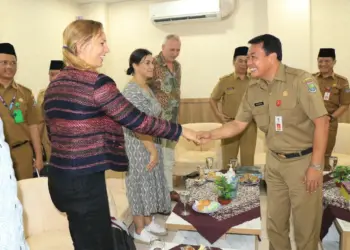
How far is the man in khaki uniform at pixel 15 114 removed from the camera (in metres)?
2.72

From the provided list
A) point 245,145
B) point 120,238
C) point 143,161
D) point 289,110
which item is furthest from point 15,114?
point 245,145

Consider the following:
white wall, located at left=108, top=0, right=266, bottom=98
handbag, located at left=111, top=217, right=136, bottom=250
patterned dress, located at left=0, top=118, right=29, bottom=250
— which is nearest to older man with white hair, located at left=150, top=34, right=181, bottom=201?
handbag, located at left=111, top=217, right=136, bottom=250

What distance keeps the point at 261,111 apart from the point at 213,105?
5.77 ft

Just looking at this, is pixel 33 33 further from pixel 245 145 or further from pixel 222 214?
pixel 222 214

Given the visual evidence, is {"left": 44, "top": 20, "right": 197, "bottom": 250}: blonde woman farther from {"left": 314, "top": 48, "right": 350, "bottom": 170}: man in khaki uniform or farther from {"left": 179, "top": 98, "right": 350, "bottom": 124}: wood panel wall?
{"left": 179, "top": 98, "right": 350, "bottom": 124}: wood panel wall

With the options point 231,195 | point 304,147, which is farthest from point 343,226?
point 231,195

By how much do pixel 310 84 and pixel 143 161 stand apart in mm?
1311

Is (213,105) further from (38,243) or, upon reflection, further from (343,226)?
(38,243)

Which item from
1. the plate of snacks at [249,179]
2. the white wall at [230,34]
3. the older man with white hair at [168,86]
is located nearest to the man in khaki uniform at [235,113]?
the older man with white hair at [168,86]

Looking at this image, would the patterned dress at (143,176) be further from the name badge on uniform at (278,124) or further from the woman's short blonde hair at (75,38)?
the woman's short blonde hair at (75,38)

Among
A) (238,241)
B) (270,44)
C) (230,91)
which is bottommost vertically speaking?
(238,241)

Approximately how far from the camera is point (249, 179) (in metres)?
2.73

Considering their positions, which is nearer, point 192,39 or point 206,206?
point 206,206

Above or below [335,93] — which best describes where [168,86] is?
above
